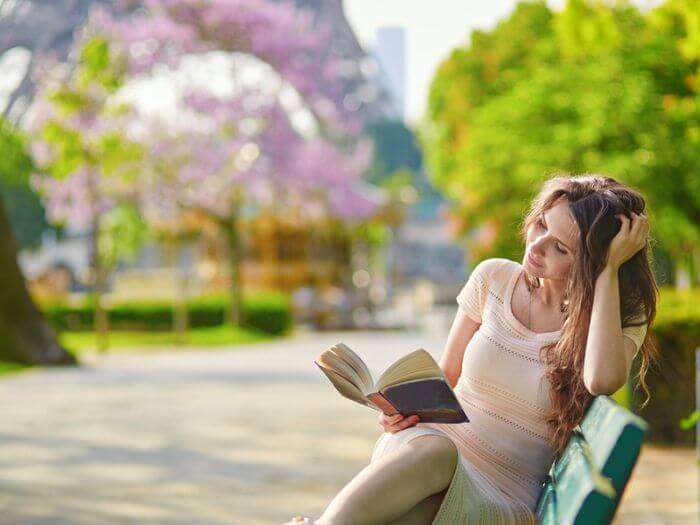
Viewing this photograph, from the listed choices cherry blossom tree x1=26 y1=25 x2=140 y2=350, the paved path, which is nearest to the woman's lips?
the paved path

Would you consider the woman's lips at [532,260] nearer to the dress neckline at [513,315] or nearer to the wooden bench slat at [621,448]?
the dress neckline at [513,315]

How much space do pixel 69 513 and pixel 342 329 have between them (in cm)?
2413

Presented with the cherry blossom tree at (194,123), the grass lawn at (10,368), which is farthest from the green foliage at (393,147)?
the grass lawn at (10,368)

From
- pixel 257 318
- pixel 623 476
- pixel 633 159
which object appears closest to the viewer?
pixel 623 476

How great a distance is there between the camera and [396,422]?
2.87 m

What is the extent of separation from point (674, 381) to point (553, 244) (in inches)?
203

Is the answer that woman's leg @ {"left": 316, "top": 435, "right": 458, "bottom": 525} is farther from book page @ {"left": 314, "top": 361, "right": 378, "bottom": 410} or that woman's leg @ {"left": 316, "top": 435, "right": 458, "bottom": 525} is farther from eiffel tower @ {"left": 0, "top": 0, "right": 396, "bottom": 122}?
eiffel tower @ {"left": 0, "top": 0, "right": 396, "bottom": 122}

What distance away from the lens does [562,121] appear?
18312 millimetres

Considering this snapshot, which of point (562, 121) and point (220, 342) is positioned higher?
point (562, 121)

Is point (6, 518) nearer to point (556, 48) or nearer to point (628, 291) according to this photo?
point (628, 291)

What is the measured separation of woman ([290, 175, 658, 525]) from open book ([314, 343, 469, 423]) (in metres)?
0.05

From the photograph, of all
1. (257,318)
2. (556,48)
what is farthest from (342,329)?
(556,48)

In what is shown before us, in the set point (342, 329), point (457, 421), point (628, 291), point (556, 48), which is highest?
point (556, 48)

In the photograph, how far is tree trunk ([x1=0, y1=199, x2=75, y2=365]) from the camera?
1504 centimetres
